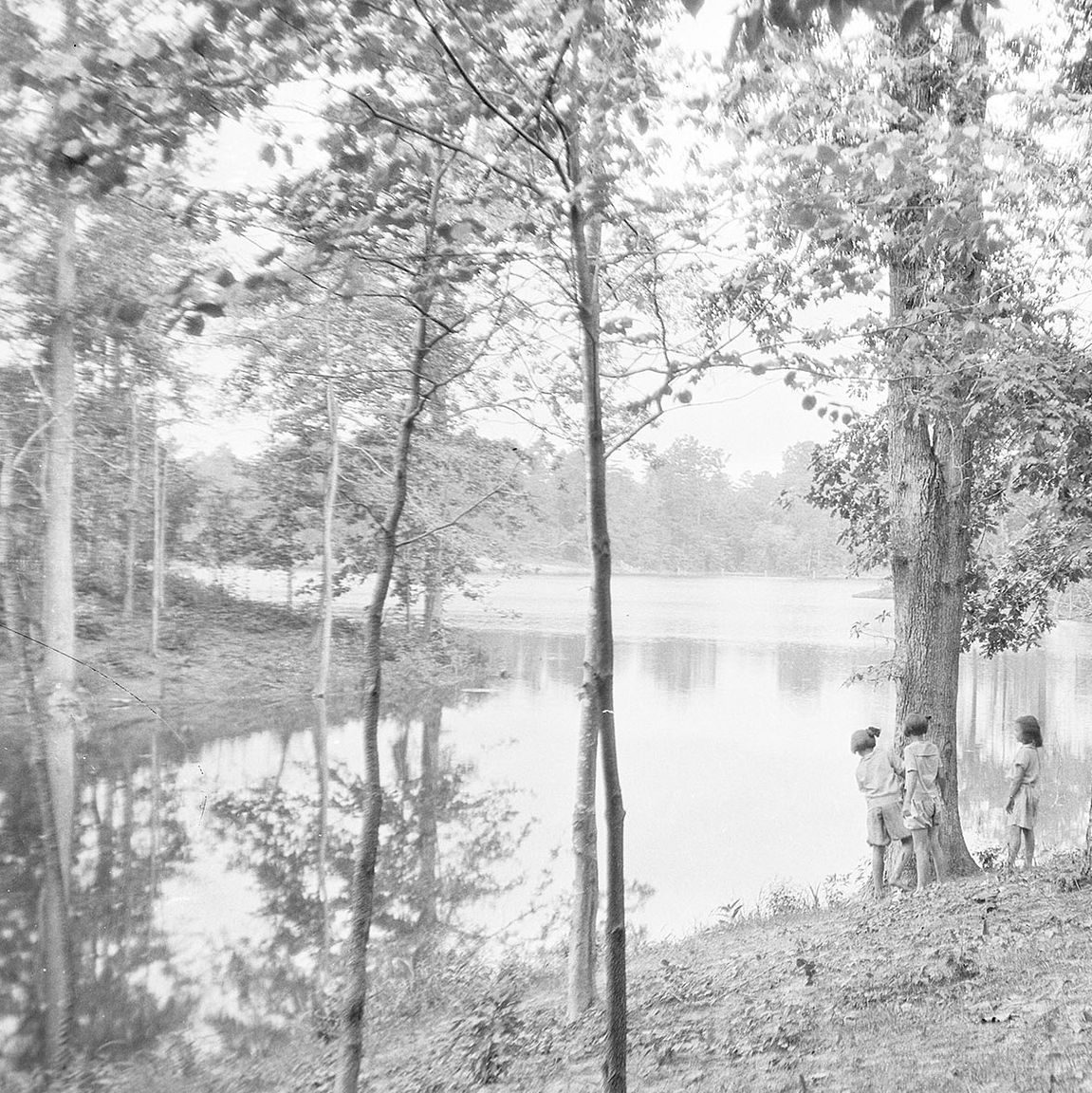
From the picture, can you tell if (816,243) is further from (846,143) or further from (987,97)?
(987,97)

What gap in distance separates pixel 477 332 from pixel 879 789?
510 cm

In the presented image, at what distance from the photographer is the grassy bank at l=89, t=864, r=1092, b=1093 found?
3.58m

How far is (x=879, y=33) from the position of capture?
547 centimetres

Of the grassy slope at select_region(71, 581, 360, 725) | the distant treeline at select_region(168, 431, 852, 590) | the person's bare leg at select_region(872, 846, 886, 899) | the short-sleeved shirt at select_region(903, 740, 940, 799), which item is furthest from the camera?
the distant treeline at select_region(168, 431, 852, 590)

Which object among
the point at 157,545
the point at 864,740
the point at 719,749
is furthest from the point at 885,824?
the point at 157,545

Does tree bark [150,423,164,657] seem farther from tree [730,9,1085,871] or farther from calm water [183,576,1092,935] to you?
tree [730,9,1085,871]

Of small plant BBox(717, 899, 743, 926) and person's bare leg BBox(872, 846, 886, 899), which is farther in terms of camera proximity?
small plant BBox(717, 899, 743, 926)

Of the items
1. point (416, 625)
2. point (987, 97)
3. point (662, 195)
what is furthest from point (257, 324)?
point (416, 625)

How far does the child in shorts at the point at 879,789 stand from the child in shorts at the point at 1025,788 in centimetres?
98

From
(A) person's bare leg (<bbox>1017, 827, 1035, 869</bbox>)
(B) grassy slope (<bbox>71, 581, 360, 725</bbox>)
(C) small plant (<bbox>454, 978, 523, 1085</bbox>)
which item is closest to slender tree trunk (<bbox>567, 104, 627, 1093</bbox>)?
(C) small plant (<bbox>454, 978, 523, 1085</bbox>)

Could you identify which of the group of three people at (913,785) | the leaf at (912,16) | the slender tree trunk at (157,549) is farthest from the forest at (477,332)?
the slender tree trunk at (157,549)

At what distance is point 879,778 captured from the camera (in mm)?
7453

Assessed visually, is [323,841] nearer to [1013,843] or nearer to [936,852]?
[936,852]

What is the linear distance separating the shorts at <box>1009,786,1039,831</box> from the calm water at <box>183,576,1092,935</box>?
6.90 feet
